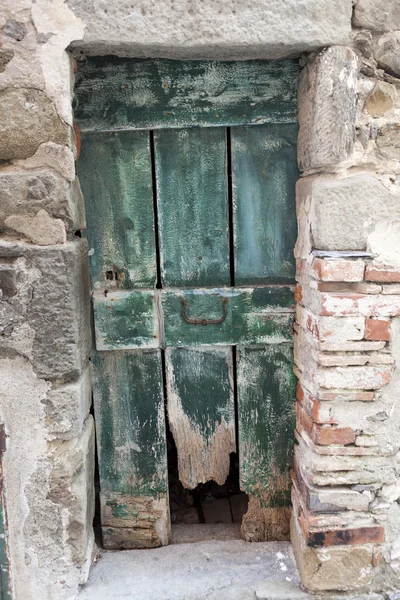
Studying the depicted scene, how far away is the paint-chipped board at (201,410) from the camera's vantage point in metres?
1.79

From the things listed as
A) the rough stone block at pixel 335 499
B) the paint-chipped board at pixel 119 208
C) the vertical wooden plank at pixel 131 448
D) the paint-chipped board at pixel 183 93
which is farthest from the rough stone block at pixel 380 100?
the rough stone block at pixel 335 499

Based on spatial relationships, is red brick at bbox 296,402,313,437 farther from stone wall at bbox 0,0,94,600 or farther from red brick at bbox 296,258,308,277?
stone wall at bbox 0,0,94,600

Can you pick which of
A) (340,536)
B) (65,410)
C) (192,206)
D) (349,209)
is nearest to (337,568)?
(340,536)

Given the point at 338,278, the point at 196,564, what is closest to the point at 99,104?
the point at 338,278

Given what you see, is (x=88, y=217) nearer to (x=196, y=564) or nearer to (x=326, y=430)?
(x=326, y=430)

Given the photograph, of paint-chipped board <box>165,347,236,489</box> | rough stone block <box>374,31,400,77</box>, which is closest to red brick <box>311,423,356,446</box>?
paint-chipped board <box>165,347,236,489</box>

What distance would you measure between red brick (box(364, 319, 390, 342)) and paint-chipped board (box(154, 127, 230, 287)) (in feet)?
1.65

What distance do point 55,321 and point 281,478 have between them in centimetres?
104

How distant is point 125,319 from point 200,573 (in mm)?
930

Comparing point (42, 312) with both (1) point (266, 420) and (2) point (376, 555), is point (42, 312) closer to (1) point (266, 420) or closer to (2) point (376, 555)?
(1) point (266, 420)

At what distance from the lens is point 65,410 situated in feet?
5.02

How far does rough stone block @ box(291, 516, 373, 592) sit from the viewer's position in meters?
1.61

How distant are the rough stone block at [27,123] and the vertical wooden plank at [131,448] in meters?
0.74

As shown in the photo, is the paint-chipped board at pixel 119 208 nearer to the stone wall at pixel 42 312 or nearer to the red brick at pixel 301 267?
the stone wall at pixel 42 312
